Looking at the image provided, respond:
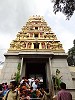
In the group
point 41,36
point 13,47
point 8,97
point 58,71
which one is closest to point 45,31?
point 41,36

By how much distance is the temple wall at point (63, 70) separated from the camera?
50.0 feet

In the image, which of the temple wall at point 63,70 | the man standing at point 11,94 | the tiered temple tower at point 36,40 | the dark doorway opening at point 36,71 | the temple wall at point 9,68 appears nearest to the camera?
the man standing at point 11,94

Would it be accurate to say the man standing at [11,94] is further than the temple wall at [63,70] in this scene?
No

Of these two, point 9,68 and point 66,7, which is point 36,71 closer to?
point 9,68

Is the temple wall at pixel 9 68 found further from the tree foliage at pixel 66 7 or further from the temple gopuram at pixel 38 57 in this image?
the tree foliage at pixel 66 7

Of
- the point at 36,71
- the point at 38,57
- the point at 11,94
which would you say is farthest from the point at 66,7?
the point at 36,71

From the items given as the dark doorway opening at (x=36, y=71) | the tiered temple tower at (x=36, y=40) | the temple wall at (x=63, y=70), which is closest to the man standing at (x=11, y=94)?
the temple wall at (x=63, y=70)

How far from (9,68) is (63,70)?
504cm

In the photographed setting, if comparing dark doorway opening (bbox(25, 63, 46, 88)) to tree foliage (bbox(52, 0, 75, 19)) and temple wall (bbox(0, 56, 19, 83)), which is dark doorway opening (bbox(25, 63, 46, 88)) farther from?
tree foliage (bbox(52, 0, 75, 19))

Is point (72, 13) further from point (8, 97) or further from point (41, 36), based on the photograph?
point (41, 36)

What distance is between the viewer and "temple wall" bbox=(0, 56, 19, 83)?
51.3ft

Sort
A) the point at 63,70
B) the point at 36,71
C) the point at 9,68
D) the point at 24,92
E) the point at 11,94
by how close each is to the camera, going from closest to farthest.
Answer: the point at 11,94
the point at 24,92
the point at 63,70
the point at 9,68
the point at 36,71

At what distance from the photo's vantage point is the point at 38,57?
16.6 m

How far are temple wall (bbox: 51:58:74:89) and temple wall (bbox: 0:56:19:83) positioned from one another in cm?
358
